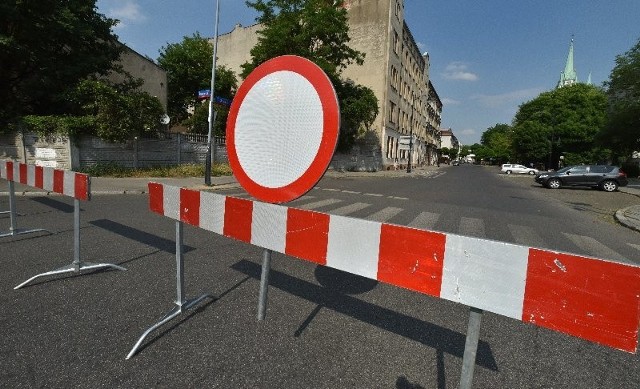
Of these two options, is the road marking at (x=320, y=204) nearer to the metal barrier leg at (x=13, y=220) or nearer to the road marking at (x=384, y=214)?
the road marking at (x=384, y=214)

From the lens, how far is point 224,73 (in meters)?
34.1

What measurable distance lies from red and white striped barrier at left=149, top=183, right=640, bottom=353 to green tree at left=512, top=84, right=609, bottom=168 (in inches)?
2126

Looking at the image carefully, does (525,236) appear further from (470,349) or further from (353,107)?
(353,107)

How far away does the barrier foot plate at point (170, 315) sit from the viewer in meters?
2.19

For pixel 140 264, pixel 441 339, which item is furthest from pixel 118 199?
pixel 441 339

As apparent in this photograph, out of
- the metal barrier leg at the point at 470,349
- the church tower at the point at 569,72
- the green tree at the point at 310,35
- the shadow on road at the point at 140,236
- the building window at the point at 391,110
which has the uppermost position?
the church tower at the point at 569,72

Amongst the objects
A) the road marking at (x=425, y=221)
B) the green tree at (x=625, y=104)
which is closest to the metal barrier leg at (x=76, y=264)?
the road marking at (x=425, y=221)

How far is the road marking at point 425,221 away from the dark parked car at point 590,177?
1507cm

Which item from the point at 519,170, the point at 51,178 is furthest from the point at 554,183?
the point at 519,170

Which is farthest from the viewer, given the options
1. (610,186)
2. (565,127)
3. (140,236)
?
(565,127)

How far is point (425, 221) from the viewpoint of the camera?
7.31m

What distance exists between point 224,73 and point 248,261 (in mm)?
34444

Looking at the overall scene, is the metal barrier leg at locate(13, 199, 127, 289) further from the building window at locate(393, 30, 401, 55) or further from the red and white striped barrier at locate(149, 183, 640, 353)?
the building window at locate(393, 30, 401, 55)

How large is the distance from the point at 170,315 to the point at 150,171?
47.0ft
